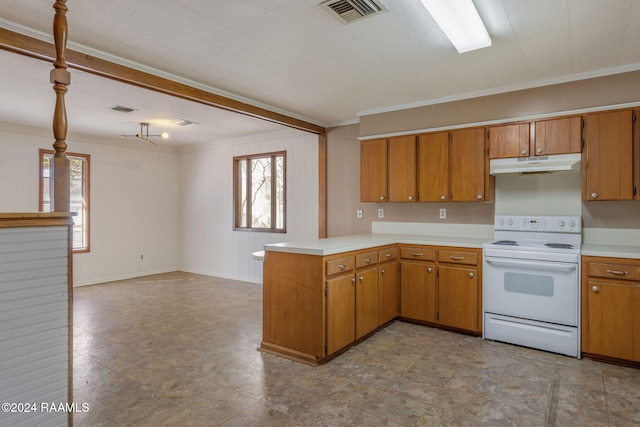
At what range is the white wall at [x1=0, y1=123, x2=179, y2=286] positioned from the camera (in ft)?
17.6

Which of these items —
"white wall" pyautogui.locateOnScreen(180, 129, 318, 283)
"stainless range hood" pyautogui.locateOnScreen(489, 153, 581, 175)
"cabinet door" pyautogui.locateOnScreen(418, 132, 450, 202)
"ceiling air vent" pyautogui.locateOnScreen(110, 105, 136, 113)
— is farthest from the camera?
"white wall" pyautogui.locateOnScreen(180, 129, 318, 283)

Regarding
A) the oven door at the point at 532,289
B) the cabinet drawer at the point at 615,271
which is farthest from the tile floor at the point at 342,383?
the cabinet drawer at the point at 615,271

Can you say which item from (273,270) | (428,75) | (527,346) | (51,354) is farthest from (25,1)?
(527,346)

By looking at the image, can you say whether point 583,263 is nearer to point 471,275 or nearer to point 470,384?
point 471,275

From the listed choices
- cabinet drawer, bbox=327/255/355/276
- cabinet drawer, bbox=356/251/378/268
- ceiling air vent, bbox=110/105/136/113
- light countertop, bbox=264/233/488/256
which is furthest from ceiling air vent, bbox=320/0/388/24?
ceiling air vent, bbox=110/105/136/113

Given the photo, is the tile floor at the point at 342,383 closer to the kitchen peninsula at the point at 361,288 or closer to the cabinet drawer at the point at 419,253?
the kitchen peninsula at the point at 361,288

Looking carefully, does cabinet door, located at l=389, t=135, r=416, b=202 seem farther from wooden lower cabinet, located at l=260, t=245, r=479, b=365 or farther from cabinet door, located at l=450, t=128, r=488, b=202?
wooden lower cabinet, located at l=260, t=245, r=479, b=365

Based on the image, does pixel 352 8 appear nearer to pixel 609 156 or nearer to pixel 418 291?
pixel 609 156

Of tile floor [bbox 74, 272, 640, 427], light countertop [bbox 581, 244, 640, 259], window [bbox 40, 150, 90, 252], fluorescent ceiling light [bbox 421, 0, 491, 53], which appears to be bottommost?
tile floor [bbox 74, 272, 640, 427]

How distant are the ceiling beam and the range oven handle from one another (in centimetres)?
294

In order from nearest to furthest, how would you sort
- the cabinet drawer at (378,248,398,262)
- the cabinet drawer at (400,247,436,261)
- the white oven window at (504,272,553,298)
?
the white oven window at (504,272,553,298) → the cabinet drawer at (378,248,398,262) → the cabinet drawer at (400,247,436,261)

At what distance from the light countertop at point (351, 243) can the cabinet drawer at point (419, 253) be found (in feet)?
0.24

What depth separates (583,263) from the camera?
9.90 ft

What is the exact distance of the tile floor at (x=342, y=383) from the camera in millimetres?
2207
